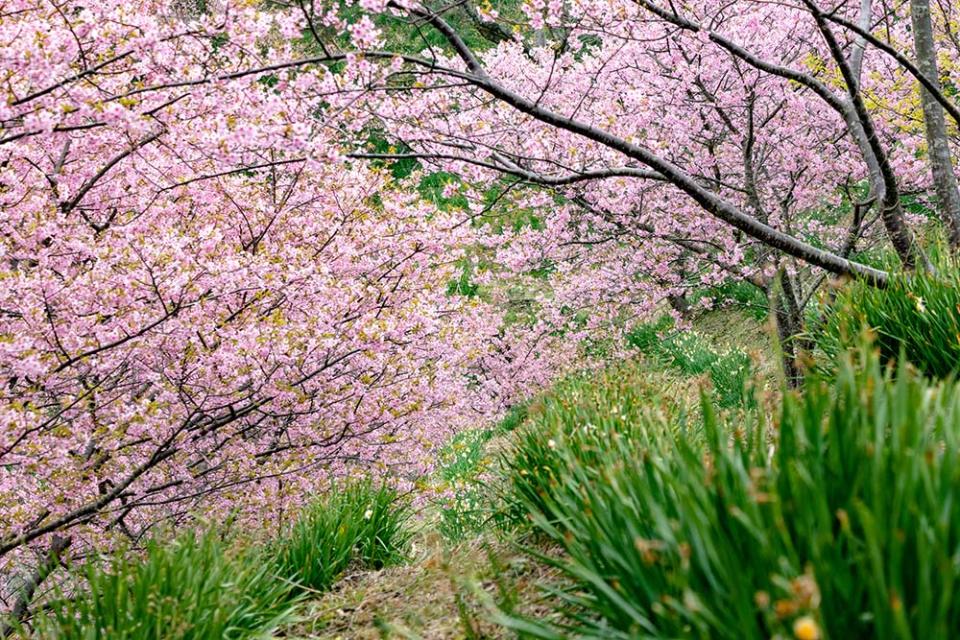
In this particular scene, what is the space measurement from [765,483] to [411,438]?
229 inches

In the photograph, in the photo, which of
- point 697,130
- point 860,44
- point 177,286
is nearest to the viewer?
point 177,286

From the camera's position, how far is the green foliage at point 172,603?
2418 mm

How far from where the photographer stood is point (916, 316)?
3.76 metres

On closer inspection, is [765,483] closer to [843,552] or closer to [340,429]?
[843,552]

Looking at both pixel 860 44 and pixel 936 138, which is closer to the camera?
pixel 936 138

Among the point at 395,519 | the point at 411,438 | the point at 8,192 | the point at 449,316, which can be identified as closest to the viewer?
the point at 395,519

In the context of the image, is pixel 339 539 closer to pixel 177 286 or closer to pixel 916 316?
pixel 177 286

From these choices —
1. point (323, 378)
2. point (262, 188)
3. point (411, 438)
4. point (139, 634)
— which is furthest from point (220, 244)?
point (139, 634)

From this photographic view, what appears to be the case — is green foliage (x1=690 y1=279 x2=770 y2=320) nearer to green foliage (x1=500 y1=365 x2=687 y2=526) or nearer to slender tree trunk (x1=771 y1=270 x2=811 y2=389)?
slender tree trunk (x1=771 y1=270 x2=811 y2=389)

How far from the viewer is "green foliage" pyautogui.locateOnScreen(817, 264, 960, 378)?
355cm

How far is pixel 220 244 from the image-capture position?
19.1 ft

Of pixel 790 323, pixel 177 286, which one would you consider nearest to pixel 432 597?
pixel 177 286

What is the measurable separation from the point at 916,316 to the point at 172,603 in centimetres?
385

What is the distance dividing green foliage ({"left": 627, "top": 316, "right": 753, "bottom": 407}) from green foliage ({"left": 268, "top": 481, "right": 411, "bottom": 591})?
2761 mm
